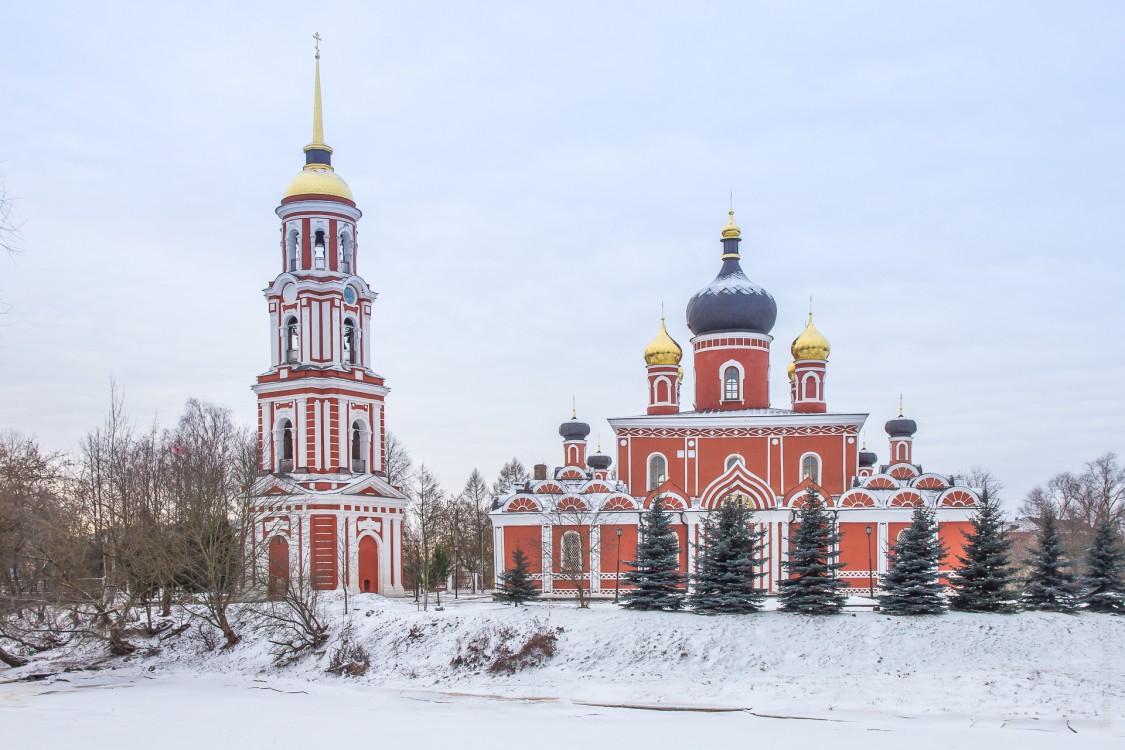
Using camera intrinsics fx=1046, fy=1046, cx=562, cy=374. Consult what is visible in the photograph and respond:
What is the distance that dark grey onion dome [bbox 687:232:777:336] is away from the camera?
40.2 metres

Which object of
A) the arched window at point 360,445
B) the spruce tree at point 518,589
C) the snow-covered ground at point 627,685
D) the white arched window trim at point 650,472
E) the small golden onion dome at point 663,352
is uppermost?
the small golden onion dome at point 663,352

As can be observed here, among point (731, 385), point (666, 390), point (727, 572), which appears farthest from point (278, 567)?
point (731, 385)

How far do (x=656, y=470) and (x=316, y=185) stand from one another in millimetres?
15806

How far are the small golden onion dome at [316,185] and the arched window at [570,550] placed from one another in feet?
45.2

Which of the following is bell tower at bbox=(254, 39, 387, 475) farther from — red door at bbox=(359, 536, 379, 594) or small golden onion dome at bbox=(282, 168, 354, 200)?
red door at bbox=(359, 536, 379, 594)

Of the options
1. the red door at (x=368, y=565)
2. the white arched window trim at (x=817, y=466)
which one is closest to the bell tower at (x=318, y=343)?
the red door at (x=368, y=565)

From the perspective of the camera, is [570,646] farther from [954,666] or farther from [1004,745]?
[1004,745]

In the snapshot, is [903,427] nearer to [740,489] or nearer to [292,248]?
[740,489]

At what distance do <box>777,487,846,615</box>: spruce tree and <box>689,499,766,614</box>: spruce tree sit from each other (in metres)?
0.87

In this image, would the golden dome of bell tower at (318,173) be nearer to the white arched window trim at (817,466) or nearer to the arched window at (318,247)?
the arched window at (318,247)

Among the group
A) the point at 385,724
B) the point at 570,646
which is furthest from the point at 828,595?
the point at 385,724

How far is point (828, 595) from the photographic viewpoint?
82.4ft

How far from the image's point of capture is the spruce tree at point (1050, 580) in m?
24.9

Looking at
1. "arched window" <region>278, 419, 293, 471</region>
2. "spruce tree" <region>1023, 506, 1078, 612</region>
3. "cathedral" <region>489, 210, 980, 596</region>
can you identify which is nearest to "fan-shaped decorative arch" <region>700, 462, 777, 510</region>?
"cathedral" <region>489, 210, 980, 596</region>
